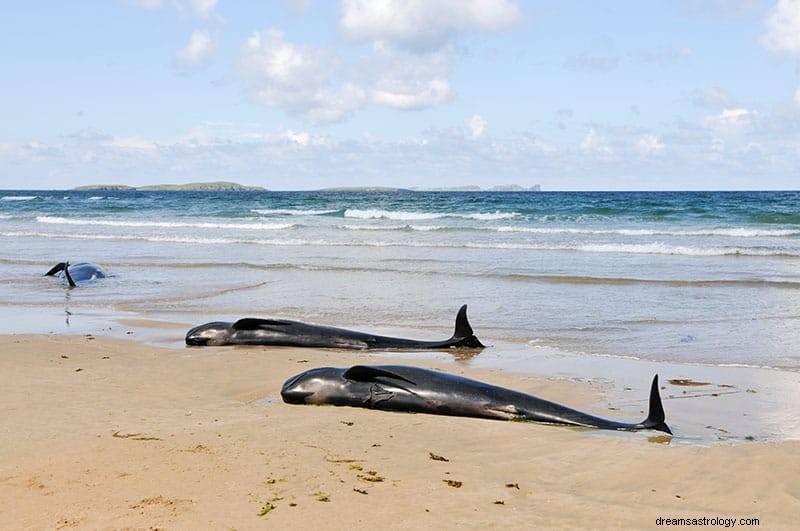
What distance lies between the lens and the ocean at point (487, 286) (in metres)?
10.8

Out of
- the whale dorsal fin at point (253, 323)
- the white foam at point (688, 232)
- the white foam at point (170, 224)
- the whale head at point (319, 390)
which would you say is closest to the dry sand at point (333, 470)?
the whale head at point (319, 390)

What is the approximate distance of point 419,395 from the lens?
678cm

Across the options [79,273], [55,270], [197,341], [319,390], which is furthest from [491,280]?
[319,390]

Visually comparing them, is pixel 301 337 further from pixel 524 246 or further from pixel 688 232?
pixel 688 232

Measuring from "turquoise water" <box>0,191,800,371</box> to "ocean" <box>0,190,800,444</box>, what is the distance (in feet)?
0.16

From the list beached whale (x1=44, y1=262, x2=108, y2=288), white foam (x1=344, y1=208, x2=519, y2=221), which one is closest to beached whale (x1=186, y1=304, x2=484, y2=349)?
beached whale (x1=44, y1=262, x2=108, y2=288)

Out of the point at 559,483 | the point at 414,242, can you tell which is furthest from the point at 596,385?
the point at 414,242

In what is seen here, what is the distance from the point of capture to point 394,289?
15875 millimetres

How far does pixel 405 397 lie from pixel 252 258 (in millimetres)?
16706

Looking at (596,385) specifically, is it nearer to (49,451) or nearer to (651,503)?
(651,503)

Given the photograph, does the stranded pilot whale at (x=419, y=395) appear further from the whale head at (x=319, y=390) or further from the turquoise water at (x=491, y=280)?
the turquoise water at (x=491, y=280)

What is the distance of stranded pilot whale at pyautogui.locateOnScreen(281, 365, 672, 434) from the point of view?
6.60 meters

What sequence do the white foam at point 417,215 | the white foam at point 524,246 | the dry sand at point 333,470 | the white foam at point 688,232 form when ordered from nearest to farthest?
the dry sand at point 333,470
the white foam at point 524,246
the white foam at point 688,232
the white foam at point 417,215

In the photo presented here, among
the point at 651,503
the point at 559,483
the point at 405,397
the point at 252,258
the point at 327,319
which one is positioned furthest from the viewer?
the point at 252,258
